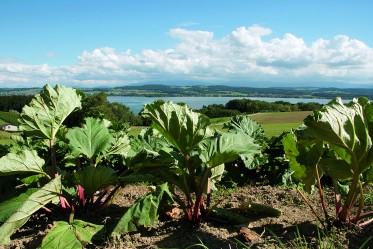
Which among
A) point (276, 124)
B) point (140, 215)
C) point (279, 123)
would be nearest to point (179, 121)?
point (140, 215)

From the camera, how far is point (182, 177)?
3621 millimetres

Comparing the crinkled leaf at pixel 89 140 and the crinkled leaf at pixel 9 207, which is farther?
the crinkled leaf at pixel 89 140

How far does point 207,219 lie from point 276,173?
2.35 m

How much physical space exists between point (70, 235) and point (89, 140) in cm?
115

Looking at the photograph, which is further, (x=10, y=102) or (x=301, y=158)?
(x=10, y=102)

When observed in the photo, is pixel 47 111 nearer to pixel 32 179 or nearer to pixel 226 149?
pixel 32 179

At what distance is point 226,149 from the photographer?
3535mm

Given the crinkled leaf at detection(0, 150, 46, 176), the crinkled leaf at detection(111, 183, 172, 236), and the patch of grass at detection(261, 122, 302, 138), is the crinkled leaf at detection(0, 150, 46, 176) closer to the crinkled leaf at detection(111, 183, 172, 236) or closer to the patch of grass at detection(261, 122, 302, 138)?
the crinkled leaf at detection(111, 183, 172, 236)

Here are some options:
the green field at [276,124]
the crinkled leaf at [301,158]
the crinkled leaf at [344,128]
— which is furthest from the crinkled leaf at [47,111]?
the green field at [276,124]

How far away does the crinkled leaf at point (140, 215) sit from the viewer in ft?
10.0

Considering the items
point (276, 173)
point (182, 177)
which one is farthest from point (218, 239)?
point (276, 173)

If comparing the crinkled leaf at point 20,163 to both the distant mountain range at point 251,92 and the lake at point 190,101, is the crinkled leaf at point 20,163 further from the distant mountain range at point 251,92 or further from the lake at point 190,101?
the distant mountain range at point 251,92

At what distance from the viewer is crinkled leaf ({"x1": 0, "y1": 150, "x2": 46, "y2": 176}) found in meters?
3.44

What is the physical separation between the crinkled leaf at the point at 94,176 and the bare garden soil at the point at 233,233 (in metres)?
0.41
